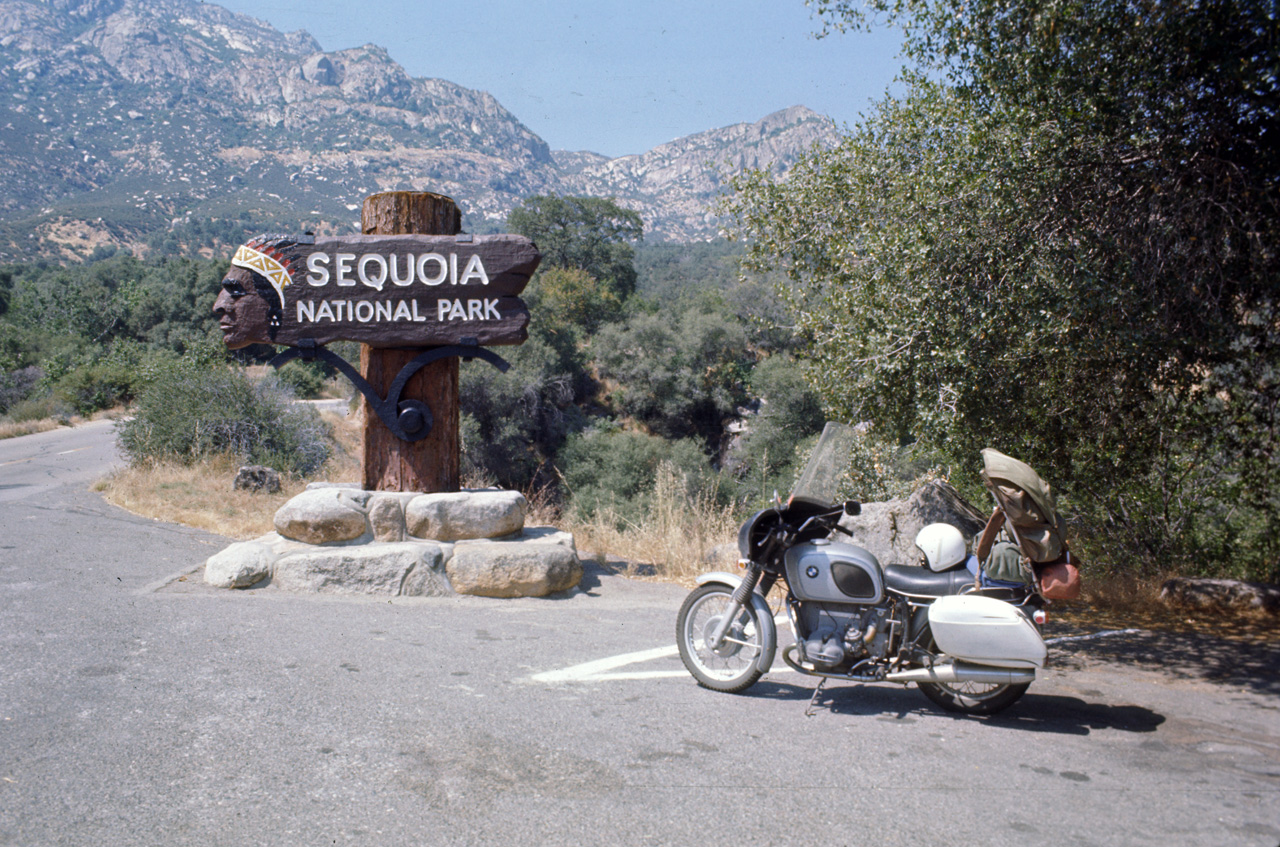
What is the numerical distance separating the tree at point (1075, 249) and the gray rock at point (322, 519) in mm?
4211

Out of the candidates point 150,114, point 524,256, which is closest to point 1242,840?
point 524,256

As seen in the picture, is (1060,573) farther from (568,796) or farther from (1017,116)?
(1017,116)

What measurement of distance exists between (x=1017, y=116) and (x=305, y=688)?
5.77 m

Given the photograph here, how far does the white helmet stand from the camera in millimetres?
4148

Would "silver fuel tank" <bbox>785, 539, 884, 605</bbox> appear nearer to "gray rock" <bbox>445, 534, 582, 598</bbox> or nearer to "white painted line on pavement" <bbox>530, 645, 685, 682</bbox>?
"white painted line on pavement" <bbox>530, 645, 685, 682</bbox>

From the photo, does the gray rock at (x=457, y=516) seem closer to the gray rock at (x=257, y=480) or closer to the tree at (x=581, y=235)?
the gray rock at (x=257, y=480)

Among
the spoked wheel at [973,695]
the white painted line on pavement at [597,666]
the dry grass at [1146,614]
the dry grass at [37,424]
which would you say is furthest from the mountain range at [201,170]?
the spoked wheel at [973,695]

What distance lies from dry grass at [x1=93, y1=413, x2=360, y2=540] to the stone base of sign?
210 cm

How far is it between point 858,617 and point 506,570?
3093 mm

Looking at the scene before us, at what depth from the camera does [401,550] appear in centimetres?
620

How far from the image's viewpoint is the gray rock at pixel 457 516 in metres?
6.52

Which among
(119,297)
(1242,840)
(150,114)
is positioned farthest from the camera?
(150,114)

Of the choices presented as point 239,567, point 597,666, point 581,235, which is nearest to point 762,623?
point 597,666

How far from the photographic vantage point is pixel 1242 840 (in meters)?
2.83
